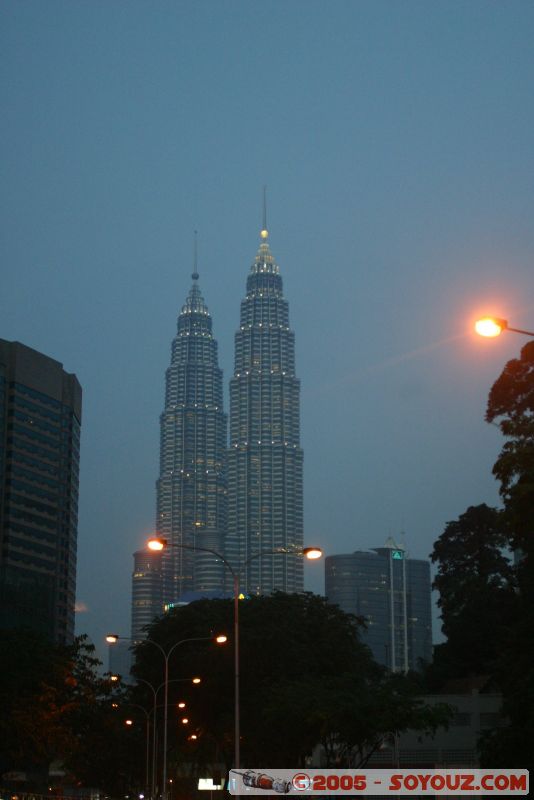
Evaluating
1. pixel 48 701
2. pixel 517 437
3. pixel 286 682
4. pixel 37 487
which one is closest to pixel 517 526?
pixel 517 437

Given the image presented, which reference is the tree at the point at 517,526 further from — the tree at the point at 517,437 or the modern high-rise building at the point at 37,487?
the modern high-rise building at the point at 37,487

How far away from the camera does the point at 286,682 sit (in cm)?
6162

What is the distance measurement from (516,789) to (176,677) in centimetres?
4502

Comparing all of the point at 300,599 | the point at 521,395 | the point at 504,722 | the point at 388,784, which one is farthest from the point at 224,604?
the point at 388,784

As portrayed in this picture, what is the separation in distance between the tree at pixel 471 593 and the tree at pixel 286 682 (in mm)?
26802

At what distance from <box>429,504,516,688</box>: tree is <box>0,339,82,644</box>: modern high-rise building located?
76910 mm

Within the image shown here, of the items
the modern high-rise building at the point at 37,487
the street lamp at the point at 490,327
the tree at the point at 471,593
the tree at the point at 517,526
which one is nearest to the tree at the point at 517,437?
the tree at the point at 517,526

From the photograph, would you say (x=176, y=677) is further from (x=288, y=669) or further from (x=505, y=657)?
(x=505, y=657)

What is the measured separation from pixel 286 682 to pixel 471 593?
154 ft

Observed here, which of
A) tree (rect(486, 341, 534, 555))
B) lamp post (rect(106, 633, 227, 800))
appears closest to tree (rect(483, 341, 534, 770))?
tree (rect(486, 341, 534, 555))

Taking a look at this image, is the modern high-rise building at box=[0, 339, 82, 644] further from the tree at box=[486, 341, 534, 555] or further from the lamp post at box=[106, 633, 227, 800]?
the tree at box=[486, 341, 534, 555]

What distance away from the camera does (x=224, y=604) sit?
251 ft

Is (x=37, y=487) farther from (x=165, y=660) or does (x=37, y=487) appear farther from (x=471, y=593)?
(x=165, y=660)

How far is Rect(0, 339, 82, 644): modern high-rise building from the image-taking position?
175500 millimetres
